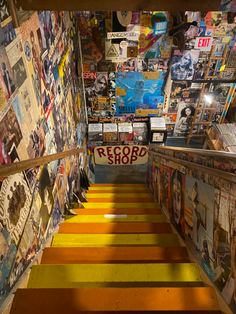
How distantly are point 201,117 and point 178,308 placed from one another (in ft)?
16.4

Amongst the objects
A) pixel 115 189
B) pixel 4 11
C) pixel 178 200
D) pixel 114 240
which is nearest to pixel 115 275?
pixel 114 240

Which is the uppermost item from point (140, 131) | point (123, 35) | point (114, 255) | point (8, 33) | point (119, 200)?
point (8, 33)

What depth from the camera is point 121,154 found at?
4.55 meters

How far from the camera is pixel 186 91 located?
5.14 m

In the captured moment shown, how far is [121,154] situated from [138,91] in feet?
4.95

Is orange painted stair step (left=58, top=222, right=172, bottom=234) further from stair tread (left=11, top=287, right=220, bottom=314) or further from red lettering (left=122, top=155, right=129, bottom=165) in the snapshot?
red lettering (left=122, top=155, right=129, bottom=165)

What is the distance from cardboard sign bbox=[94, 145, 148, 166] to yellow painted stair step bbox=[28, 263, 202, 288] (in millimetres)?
3087

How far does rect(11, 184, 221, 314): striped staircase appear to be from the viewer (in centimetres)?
119

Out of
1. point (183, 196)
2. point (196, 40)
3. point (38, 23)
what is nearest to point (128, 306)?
point (183, 196)

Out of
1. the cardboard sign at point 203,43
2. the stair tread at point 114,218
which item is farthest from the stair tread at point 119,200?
the cardboard sign at point 203,43

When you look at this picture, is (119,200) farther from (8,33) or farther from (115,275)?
(8,33)

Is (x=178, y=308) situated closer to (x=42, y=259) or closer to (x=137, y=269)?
(x=137, y=269)

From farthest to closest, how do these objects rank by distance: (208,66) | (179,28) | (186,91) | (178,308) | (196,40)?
→ (186,91) → (208,66) → (196,40) → (179,28) → (178,308)

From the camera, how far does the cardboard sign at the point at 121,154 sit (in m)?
4.53
